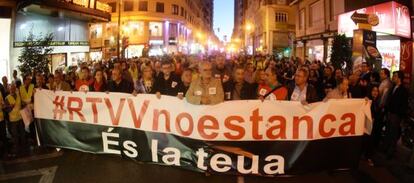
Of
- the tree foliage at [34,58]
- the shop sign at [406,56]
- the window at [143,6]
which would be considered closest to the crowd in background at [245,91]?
the shop sign at [406,56]

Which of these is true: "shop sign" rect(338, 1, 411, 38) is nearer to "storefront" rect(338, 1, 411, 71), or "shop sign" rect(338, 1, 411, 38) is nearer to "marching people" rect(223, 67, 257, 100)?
"storefront" rect(338, 1, 411, 71)

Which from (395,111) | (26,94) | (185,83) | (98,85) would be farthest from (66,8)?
(395,111)

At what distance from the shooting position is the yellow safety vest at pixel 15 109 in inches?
331

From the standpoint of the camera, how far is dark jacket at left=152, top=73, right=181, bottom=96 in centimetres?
827

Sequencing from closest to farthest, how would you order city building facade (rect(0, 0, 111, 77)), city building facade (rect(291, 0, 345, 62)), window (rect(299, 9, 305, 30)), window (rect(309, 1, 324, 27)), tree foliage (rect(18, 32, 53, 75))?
tree foliage (rect(18, 32, 53, 75))
city building facade (rect(0, 0, 111, 77))
city building facade (rect(291, 0, 345, 62))
window (rect(309, 1, 324, 27))
window (rect(299, 9, 305, 30))

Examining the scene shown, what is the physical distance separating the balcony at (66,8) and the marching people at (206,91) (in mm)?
15051

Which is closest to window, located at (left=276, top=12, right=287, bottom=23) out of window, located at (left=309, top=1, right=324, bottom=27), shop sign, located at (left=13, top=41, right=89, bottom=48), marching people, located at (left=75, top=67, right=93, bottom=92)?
window, located at (left=309, top=1, right=324, bottom=27)

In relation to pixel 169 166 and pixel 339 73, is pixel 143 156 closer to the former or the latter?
pixel 169 166

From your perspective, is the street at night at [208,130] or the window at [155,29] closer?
the street at night at [208,130]

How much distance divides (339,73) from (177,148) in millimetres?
6480

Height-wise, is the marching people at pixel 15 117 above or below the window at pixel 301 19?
below

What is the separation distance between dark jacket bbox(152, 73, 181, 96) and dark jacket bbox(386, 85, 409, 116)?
177 inches

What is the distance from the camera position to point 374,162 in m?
7.48

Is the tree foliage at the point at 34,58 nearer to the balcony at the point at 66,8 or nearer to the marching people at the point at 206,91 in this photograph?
the balcony at the point at 66,8
